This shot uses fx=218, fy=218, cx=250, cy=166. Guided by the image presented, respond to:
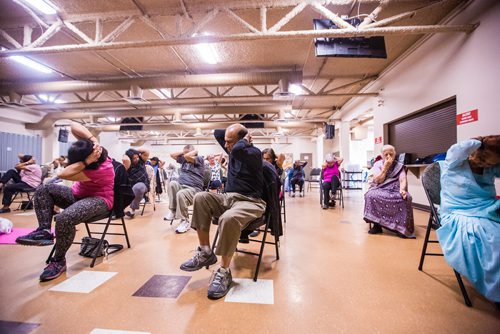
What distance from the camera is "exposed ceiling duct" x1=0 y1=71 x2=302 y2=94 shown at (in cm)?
546

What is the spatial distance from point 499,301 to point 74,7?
5.77 m

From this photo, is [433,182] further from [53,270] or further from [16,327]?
[53,270]

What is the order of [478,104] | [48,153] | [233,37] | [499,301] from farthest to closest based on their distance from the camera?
[48,153]
[233,37]
[478,104]
[499,301]

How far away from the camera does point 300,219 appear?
3.86 metres

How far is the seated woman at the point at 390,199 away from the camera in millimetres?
2730

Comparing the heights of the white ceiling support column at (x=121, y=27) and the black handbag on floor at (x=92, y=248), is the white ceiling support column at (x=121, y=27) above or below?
above

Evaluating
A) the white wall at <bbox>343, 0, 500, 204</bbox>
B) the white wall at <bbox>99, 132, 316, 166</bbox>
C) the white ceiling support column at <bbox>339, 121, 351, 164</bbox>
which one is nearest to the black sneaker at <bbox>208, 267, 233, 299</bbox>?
the white wall at <bbox>343, 0, 500, 204</bbox>

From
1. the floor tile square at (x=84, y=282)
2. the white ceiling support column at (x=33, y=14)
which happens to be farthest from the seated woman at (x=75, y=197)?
the white ceiling support column at (x=33, y=14)

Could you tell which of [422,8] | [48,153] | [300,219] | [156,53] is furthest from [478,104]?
[48,153]

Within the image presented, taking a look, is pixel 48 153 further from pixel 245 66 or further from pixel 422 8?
pixel 422 8

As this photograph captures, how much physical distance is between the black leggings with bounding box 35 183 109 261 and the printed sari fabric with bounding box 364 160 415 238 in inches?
125

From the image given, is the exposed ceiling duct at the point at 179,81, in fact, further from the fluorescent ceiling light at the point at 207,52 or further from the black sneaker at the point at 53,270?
the black sneaker at the point at 53,270

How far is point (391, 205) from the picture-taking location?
112 inches

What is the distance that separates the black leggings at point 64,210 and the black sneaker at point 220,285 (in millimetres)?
1187
